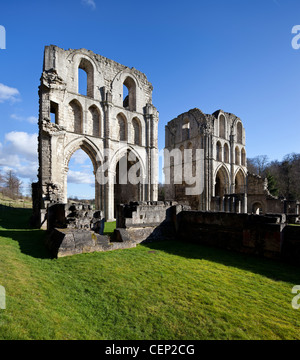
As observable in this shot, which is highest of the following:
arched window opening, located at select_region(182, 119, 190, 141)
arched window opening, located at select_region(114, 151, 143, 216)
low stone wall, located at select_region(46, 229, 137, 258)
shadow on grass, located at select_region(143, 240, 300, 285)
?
arched window opening, located at select_region(182, 119, 190, 141)

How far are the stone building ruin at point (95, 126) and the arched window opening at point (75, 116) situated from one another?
53 millimetres

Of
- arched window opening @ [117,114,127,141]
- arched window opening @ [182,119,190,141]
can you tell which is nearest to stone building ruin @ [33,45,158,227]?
arched window opening @ [117,114,127,141]

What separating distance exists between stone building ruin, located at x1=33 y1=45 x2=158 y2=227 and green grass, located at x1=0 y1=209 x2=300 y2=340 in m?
7.96

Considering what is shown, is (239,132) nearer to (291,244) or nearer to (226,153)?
Result: (226,153)

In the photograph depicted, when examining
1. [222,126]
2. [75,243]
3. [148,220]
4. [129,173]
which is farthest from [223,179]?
[75,243]

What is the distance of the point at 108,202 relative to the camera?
16953mm

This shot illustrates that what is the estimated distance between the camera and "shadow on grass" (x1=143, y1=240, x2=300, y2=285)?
17.3ft

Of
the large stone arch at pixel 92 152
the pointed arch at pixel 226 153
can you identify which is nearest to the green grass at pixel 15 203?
the large stone arch at pixel 92 152

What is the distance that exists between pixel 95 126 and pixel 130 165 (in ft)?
16.9

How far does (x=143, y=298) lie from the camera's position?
3.89 metres

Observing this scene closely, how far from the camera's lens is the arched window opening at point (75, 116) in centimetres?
1645

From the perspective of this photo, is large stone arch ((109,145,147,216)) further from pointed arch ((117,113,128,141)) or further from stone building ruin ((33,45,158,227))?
pointed arch ((117,113,128,141))
